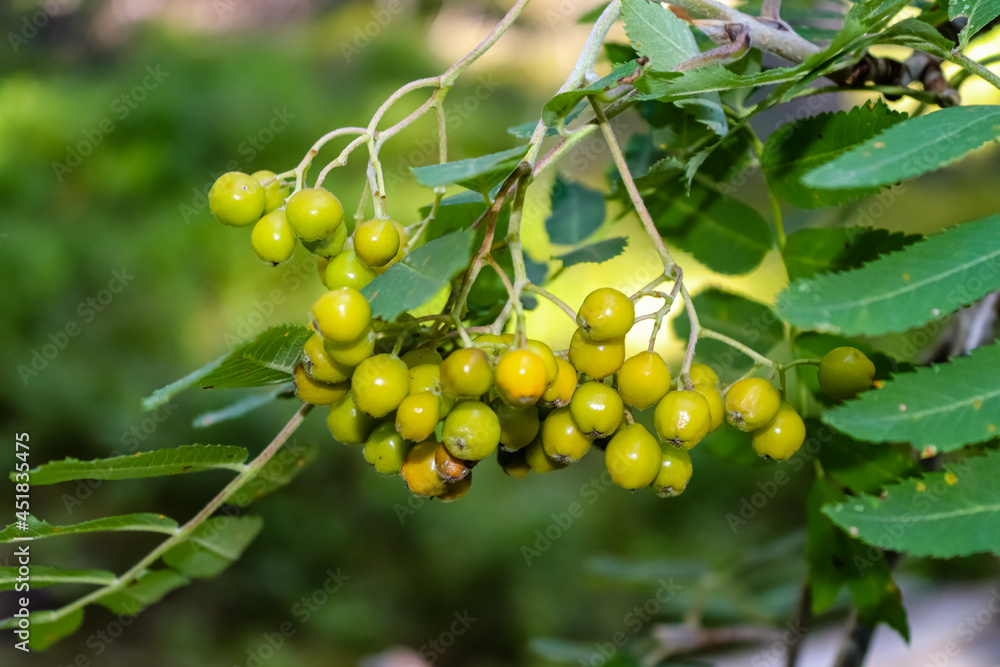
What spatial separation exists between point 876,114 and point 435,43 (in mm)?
4613

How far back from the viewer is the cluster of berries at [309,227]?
0.49 metres

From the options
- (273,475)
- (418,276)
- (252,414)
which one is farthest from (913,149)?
(252,414)

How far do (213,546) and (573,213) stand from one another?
51 centimetres

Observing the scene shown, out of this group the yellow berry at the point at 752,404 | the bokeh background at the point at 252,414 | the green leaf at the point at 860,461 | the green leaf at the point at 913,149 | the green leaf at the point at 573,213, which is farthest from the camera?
the bokeh background at the point at 252,414

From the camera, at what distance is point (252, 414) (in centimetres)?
338

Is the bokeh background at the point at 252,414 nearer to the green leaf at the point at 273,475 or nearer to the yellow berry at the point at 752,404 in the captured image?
the green leaf at the point at 273,475

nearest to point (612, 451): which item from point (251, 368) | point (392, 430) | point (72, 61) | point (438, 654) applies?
point (392, 430)

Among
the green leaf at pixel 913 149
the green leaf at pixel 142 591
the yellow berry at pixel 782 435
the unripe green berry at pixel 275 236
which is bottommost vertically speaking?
the green leaf at pixel 142 591

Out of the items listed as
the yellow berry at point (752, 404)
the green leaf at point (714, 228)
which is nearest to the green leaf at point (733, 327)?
the green leaf at point (714, 228)

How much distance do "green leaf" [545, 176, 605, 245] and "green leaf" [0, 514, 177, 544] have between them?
1.59 ft

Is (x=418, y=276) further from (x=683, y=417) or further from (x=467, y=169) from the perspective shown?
(x=683, y=417)

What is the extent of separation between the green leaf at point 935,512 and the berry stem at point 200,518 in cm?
38

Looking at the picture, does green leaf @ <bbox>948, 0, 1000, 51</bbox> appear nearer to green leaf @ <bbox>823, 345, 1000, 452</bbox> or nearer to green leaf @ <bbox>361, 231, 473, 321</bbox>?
green leaf @ <bbox>823, 345, 1000, 452</bbox>

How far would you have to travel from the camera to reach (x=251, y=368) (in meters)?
0.52
